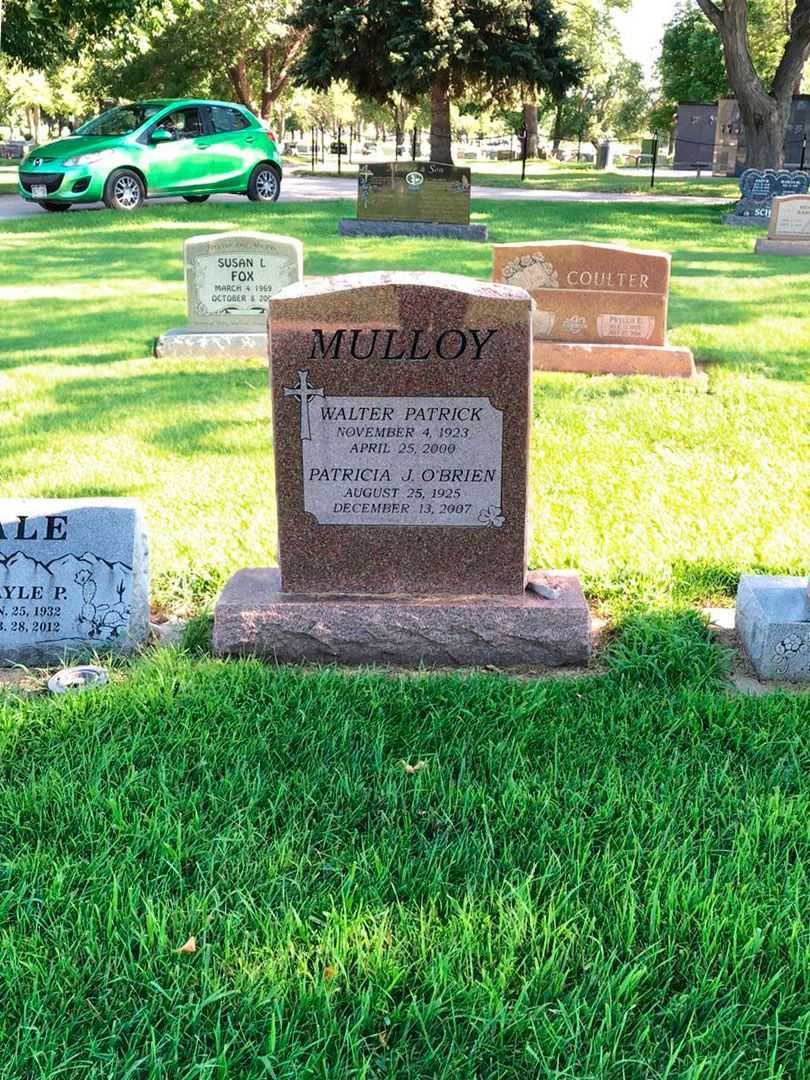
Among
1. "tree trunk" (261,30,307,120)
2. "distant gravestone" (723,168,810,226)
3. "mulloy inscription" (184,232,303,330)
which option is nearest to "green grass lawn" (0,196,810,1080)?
"mulloy inscription" (184,232,303,330)

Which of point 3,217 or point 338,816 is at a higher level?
point 3,217

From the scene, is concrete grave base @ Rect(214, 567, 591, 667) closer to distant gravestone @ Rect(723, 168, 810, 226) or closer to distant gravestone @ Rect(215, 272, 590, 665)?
distant gravestone @ Rect(215, 272, 590, 665)

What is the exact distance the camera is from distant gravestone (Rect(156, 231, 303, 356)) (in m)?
8.86

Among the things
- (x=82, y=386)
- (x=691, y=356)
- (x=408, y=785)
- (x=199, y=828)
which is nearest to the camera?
(x=199, y=828)

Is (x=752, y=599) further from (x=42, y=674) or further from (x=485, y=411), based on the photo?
(x=42, y=674)

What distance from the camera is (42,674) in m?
3.83

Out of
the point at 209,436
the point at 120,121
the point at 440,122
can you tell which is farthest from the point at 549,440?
the point at 440,122

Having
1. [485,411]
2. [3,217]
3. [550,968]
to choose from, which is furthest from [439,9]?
[550,968]

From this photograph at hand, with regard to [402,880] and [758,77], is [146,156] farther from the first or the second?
[402,880]

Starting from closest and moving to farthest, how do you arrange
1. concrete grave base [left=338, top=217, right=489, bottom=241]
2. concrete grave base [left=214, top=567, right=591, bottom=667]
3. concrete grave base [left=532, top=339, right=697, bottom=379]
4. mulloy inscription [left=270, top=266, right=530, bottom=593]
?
mulloy inscription [left=270, top=266, right=530, bottom=593] → concrete grave base [left=214, top=567, right=591, bottom=667] → concrete grave base [left=532, top=339, right=697, bottom=379] → concrete grave base [left=338, top=217, right=489, bottom=241]

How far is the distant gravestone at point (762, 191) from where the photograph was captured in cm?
2028

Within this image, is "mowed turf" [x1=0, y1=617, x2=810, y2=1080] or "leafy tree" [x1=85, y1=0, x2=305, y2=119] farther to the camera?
"leafy tree" [x1=85, y1=0, x2=305, y2=119]

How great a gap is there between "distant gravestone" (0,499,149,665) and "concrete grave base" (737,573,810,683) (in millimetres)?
2200

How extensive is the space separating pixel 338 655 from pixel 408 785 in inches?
37.2
